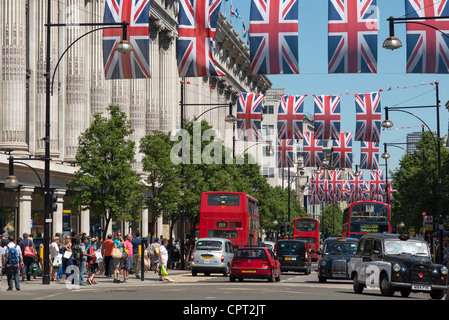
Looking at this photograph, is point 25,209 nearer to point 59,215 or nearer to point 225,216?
point 59,215

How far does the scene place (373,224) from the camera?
5403 cm

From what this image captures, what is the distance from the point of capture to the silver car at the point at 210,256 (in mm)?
39969

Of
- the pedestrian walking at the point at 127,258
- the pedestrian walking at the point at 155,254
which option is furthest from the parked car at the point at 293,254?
the pedestrian walking at the point at 127,258

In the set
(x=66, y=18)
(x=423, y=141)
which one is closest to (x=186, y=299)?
(x=66, y=18)

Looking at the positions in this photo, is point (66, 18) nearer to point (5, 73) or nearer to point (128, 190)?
point (5, 73)

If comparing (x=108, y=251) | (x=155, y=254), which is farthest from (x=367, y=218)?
(x=108, y=251)

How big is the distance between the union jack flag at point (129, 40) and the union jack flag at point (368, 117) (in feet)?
64.6

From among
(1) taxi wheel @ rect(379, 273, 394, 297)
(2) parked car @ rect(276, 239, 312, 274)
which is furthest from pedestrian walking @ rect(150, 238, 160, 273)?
(1) taxi wheel @ rect(379, 273, 394, 297)

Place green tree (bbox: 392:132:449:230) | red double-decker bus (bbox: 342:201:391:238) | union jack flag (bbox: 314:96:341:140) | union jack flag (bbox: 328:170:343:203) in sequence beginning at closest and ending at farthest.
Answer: union jack flag (bbox: 314:96:341:140), red double-decker bus (bbox: 342:201:391:238), green tree (bbox: 392:132:449:230), union jack flag (bbox: 328:170:343:203)

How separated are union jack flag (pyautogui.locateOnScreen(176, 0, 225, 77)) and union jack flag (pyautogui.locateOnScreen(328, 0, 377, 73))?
4220 mm

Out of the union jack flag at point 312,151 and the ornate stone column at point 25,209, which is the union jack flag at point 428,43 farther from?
the union jack flag at point 312,151

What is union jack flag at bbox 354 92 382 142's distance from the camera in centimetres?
4734

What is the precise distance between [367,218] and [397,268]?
30118mm

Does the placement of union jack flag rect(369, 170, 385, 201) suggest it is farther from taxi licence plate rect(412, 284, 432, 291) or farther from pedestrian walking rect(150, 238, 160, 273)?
taxi licence plate rect(412, 284, 432, 291)
